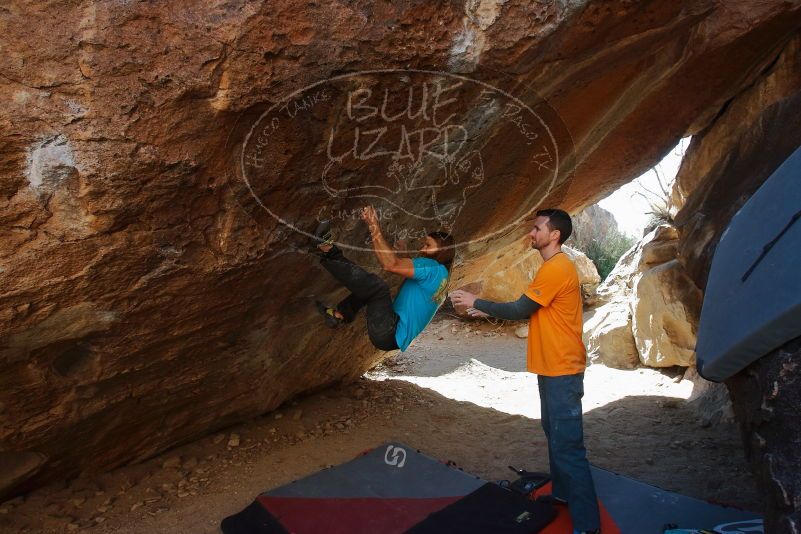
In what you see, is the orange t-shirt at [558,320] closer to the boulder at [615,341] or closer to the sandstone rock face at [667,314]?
the sandstone rock face at [667,314]

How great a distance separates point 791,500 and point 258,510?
2.57 m

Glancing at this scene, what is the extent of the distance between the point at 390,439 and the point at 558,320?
2.06 metres

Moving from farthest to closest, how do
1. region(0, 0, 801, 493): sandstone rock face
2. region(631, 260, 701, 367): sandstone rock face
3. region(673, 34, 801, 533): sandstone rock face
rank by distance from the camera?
region(631, 260, 701, 367): sandstone rock face, region(0, 0, 801, 493): sandstone rock face, region(673, 34, 801, 533): sandstone rock face

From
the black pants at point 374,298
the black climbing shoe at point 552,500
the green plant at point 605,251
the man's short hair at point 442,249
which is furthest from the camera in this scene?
the green plant at point 605,251

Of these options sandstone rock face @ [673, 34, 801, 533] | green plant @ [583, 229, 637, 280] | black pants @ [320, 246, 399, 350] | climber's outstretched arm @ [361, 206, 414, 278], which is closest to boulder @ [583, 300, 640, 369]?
sandstone rock face @ [673, 34, 801, 533]

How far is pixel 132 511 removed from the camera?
3350 millimetres

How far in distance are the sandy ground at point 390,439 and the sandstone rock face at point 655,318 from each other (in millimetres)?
330

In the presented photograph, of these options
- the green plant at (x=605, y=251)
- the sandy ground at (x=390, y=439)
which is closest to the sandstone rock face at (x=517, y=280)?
the sandy ground at (x=390, y=439)

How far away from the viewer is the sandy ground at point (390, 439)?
3.34 meters

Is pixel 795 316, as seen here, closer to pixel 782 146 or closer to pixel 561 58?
pixel 561 58

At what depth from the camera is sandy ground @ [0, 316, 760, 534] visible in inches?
131

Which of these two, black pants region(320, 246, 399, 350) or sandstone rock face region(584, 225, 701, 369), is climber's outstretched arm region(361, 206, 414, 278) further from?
sandstone rock face region(584, 225, 701, 369)

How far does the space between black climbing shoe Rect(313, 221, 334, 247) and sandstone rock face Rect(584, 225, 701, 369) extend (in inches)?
154

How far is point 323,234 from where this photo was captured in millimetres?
2926
